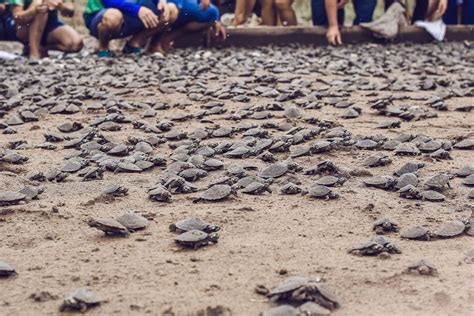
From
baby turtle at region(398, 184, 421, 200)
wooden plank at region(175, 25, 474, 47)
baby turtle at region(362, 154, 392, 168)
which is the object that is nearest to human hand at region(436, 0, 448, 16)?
wooden plank at region(175, 25, 474, 47)

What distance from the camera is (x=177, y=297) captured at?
6.31 feet

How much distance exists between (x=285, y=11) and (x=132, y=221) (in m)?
7.56

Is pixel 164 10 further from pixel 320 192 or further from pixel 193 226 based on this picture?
pixel 193 226

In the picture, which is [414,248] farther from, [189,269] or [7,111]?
[7,111]

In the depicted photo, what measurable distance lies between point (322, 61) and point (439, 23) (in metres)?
2.88

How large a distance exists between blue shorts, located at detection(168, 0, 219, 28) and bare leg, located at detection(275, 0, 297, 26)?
1258mm

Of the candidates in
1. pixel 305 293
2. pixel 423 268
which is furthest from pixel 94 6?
pixel 305 293

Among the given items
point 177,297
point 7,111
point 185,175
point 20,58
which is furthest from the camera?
point 20,58

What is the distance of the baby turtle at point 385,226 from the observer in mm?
2443

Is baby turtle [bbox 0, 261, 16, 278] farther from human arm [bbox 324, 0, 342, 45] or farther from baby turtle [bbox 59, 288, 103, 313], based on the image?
human arm [bbox 324, 0, 342, 45]

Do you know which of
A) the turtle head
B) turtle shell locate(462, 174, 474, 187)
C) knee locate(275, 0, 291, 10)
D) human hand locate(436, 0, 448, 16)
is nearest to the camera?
the turtle head

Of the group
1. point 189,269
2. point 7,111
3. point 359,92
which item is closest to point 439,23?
point 359,92

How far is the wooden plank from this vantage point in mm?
9070

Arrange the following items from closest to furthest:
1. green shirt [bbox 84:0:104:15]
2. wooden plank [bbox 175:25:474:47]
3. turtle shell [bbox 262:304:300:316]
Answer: turtle shell [bbox 262:304:300:316]
green shirt [bbox 84:0:104:15]
wooden plank [bbox 175:25:474:47]
